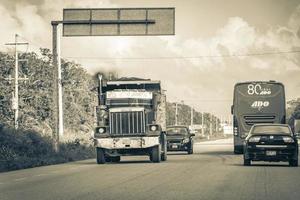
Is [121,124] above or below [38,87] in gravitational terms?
below

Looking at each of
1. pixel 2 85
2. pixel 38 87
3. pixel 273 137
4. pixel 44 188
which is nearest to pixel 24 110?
pixel 2 85

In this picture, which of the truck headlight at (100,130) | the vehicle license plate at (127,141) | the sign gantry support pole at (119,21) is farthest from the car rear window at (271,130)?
the sign gantry support pole at (119,21)

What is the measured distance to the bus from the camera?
43062 millimetres

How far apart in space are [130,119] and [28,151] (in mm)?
7856

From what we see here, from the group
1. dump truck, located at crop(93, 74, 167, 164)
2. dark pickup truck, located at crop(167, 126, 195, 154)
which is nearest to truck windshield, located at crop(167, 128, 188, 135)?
dark pickup truck, located at crop(167, 126, 195, 154)

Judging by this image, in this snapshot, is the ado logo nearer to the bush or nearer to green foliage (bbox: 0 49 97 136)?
the bush

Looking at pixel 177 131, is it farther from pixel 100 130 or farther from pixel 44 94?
pixel 44 94

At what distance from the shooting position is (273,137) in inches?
1131

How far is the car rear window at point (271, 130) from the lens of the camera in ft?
96.0

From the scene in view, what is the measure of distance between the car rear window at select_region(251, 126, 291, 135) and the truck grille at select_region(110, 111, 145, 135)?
4.99 meters

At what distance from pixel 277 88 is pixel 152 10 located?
1096 centimetres

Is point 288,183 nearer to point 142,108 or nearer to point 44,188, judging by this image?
point 44,188

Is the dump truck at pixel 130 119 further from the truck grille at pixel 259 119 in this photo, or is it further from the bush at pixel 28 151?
the truck grille at pixel 259 119

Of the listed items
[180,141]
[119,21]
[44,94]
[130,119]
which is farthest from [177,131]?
[44,94]
